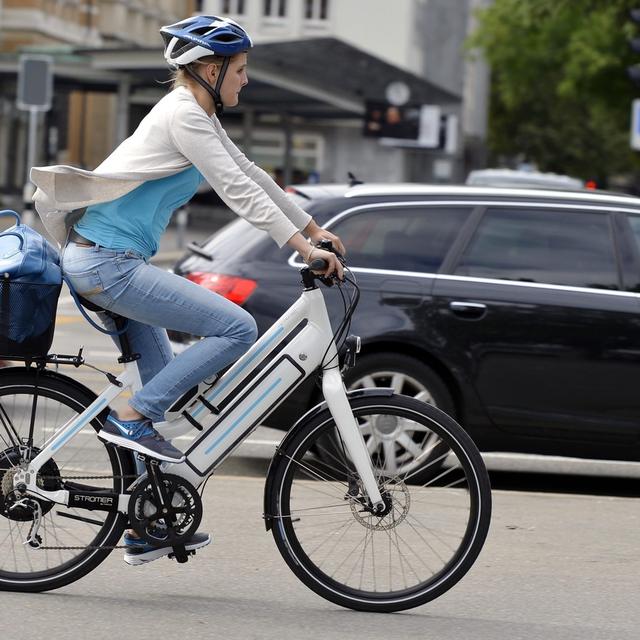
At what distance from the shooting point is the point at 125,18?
2188 inches

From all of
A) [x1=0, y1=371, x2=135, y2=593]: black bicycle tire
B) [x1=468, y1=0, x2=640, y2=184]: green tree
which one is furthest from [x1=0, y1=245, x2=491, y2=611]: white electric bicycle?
[x1=468, y1=0, x2=640, y2=184]: green tree

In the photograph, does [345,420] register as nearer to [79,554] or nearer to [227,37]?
[79,554]

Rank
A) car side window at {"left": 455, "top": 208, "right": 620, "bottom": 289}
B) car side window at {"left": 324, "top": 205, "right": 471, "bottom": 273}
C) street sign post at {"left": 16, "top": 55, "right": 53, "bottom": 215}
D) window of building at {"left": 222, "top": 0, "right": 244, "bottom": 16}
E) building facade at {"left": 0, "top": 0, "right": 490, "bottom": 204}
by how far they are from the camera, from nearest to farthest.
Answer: car side window at {"left": 455, "top": 208, "right": 620, "bottom": 289}
car side window at {"left": 324, "top": 205, "right": 471, "bottom": 273}
street sign post at {"left": 16, "top": 55, "right": 53, "bottom": 215}
building facade at {"left": 0, "top": 0, "right": 490, "bottom": 204}
window of building at {"left": 222, "top": 0, "right": 244, "bottom": 16}

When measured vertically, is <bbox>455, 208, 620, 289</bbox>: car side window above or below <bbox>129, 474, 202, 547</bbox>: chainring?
above

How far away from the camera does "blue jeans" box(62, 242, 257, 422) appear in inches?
184

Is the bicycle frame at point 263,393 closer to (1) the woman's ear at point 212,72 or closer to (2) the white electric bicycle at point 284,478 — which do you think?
(2) the white electric bicycle at point 284,478

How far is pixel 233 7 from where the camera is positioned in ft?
220

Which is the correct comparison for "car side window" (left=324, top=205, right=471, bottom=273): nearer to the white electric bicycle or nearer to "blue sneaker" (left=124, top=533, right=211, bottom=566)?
the white electric bicycle

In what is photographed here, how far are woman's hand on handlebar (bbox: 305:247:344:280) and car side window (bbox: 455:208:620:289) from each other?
3.19 m

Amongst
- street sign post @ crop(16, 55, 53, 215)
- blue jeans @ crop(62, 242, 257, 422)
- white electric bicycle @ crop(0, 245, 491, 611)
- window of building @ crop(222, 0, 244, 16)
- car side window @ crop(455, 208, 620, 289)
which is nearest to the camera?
blue jeans @ crop(62, 242, 257, 422)

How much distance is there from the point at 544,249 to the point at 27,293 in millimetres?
3628

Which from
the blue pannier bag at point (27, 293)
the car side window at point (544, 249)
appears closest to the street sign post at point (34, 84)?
the car side window at point (544, 249)

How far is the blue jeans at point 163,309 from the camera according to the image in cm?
468

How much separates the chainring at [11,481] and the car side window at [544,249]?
3.24 metres
